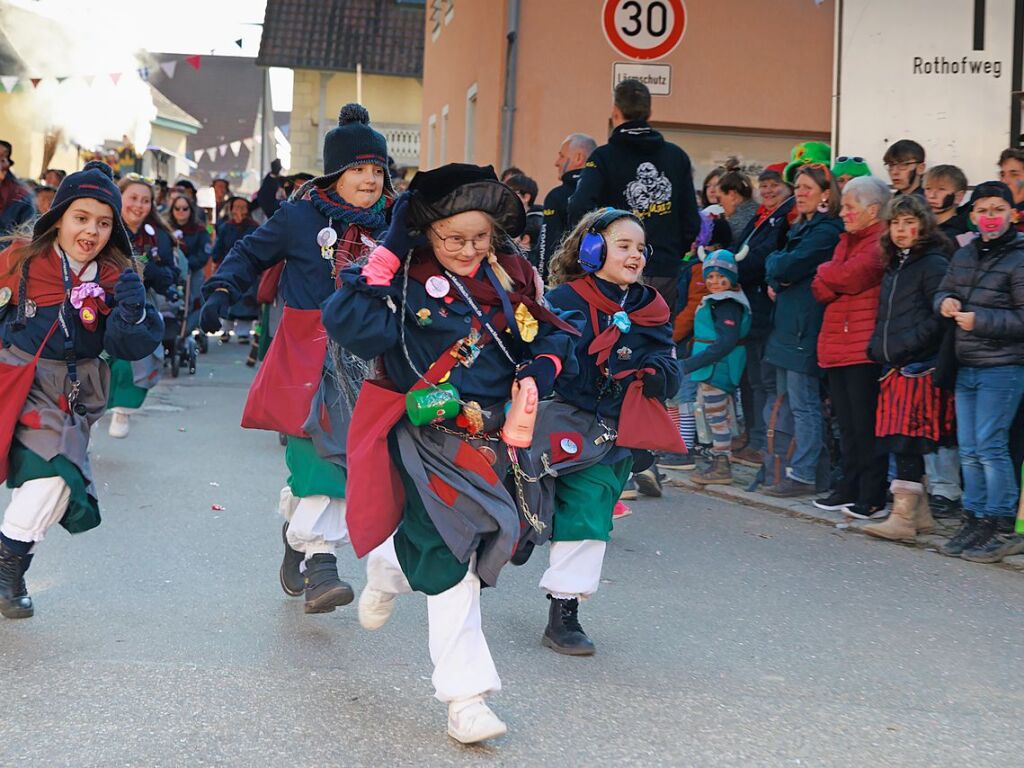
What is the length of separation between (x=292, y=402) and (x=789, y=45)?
43.4 feet

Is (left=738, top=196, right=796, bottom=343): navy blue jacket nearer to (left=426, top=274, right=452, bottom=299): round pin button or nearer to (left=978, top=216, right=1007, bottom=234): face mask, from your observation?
(left=978, top=216, right=1007, bottom=234): face mask

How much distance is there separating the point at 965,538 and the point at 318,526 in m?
3.54

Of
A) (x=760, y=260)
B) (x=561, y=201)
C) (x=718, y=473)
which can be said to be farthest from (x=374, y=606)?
(x=561, y=201)

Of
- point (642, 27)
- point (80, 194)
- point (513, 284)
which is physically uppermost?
point (642, 27)

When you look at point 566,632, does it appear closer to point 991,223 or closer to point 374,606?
point 374,606

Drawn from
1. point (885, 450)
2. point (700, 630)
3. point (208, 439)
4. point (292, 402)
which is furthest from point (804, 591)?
point (208, 439)

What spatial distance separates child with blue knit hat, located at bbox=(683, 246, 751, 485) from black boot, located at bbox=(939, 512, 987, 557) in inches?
90.8

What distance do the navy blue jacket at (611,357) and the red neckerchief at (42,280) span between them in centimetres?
188

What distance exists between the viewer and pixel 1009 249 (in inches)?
289

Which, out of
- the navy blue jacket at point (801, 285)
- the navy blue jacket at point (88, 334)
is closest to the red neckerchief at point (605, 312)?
the navy blue jacket at point (88, 334)

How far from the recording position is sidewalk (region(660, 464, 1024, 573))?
7820 mm

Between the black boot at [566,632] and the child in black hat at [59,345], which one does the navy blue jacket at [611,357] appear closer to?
the black boot at [566,632]

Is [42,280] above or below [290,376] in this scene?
above

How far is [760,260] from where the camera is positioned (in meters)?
9.58
